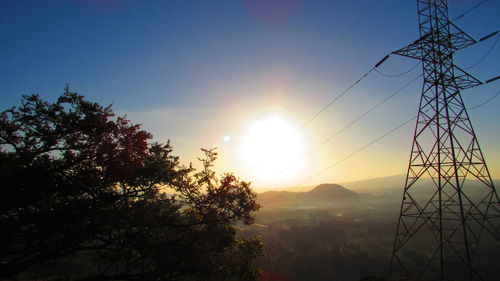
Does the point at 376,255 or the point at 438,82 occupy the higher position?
the point at 438,82

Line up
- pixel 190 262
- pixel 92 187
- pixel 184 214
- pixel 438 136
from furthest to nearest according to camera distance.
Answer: pixel 438 136
pixel 184 214
pixel 190 262
pixel 92 187

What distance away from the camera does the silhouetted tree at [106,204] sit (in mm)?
7859

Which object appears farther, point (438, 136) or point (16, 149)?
point (438, 136)

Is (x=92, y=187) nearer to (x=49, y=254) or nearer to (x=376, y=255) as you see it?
(x=49, y=254)

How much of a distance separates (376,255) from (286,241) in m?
27.9

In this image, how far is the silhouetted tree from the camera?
7859 mm

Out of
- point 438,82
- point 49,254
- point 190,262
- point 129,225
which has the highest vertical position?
point 438,82

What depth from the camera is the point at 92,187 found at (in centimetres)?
935

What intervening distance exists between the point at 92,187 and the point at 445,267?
63266 millimetres

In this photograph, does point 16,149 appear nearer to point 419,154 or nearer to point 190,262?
Result: point 190,262

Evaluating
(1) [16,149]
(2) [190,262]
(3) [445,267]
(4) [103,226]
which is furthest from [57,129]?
(3) [445,267]

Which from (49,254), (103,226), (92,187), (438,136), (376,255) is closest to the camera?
(103,226)

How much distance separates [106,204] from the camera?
9328 millimetres

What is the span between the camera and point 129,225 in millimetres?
9391
